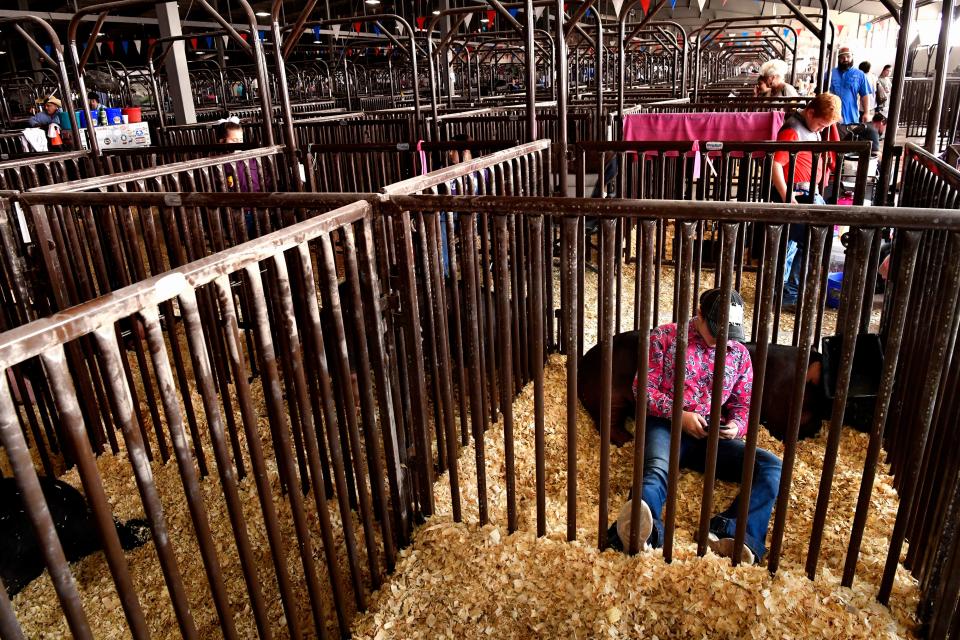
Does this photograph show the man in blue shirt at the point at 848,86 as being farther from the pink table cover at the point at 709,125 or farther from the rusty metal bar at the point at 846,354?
the rusty metal bar at the point at 846,354

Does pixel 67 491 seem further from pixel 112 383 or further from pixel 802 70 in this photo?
pixel 802 70

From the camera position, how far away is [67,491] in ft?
9.18

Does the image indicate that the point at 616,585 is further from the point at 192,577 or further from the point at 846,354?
the point at 192,577

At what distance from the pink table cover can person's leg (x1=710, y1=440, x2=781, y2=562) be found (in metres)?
4.62

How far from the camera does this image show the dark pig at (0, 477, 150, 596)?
2.54 m

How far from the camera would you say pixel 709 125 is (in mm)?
6988

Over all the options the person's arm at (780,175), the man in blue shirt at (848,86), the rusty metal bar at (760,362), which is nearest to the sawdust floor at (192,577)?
the rusty metal bar at (760,362)

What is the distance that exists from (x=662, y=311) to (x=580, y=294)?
11.0 feet

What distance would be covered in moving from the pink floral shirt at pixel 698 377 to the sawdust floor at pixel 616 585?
398 millimetres

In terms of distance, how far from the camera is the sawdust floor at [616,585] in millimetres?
2133

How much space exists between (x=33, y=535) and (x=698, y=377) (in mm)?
2791

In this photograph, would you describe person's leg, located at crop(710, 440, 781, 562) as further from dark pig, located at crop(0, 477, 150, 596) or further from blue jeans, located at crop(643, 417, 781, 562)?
dark pig, located at crop(0, 477, 150, 596)

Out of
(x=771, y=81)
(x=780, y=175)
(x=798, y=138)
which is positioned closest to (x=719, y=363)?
(x=780, y=175)

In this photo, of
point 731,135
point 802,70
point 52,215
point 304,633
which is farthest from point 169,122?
point 802,70
